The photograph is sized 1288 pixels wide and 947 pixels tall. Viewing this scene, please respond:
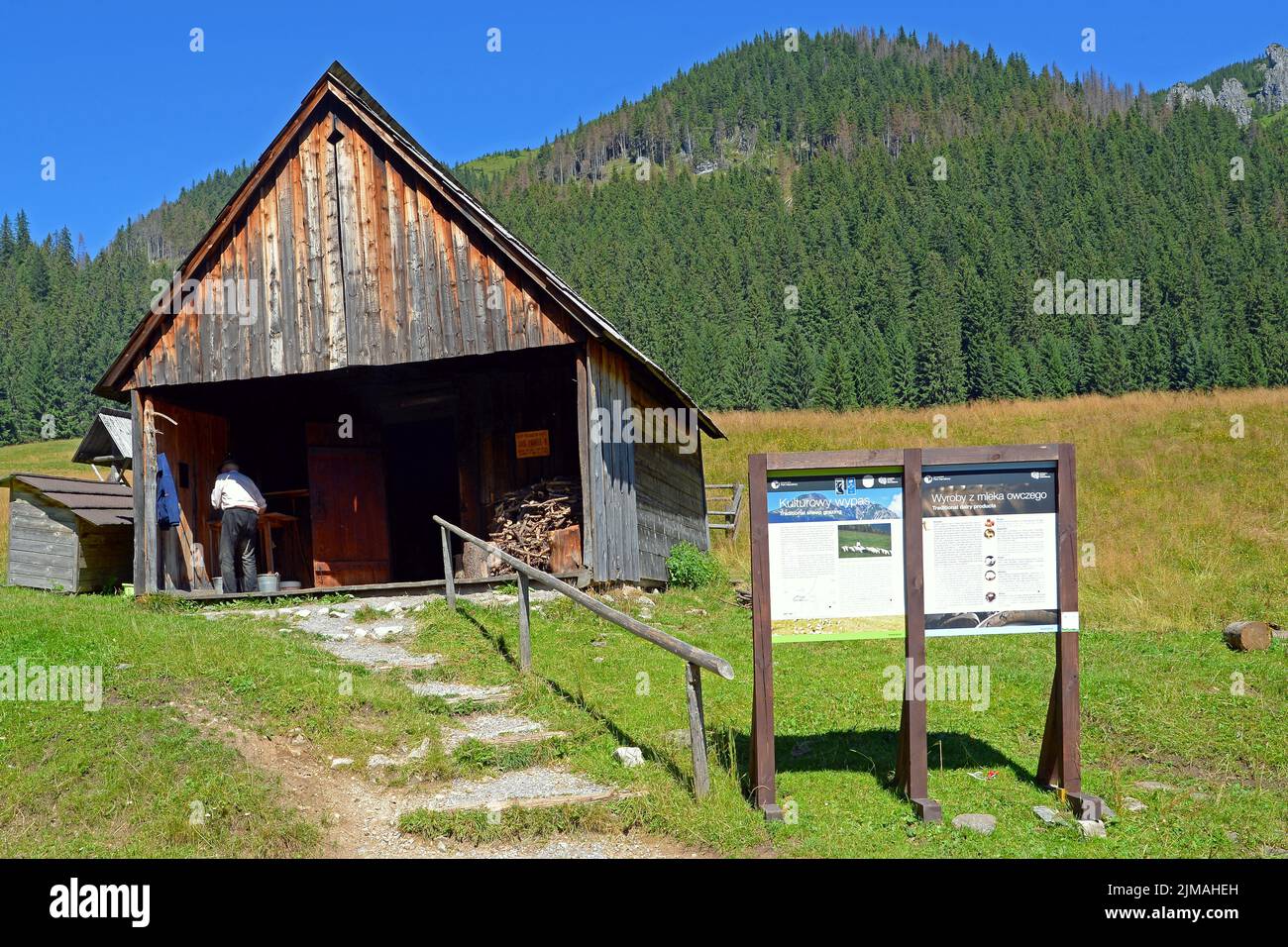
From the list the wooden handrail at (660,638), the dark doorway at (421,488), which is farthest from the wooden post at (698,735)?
the dark doorway at (421,488)

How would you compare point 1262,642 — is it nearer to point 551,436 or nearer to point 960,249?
point 551,436

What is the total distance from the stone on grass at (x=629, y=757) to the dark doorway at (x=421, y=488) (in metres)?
13.7

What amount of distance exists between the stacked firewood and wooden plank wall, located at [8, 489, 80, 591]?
657cm

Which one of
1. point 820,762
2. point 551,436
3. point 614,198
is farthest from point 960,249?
point 820,762

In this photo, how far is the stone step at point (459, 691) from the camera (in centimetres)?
941

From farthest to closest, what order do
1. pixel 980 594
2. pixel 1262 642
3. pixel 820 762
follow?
1. pixel 1262 642
2. pixel 820 762
3. pixel 980 594

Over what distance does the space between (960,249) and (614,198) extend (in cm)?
4515

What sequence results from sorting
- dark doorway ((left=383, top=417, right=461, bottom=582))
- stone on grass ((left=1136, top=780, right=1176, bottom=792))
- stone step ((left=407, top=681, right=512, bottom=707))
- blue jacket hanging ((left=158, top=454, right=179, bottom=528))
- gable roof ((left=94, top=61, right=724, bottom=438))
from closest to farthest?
stone on grass ((left=1136, top=780, right=1176, bottom=792)) → stone step ((left=407, top=681, right=512, bottom=707)) → gable roof ((left=94, top=61, right=724, bottom=438)) → blue jacket hanging ((left=158, top=454, right=179, bottom=528)) → dark doorway ((left=383, top=417, right=461, bottom=582))

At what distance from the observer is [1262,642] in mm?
11281

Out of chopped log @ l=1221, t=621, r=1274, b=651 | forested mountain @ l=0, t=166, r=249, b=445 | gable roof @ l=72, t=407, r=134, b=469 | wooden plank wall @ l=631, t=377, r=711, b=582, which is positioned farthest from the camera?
forested mountain @ l=0, t=166, r=249, b=445

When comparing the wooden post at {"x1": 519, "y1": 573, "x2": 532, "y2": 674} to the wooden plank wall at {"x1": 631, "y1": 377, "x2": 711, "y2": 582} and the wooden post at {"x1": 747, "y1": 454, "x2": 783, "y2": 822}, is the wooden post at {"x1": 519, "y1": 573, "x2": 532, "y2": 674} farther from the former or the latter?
the wooden plank wall at {"x1": 631, "y1": 377, "x2": 711, "y2": 582}

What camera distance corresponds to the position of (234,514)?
49.4ft

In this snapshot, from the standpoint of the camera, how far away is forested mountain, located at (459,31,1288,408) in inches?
3191

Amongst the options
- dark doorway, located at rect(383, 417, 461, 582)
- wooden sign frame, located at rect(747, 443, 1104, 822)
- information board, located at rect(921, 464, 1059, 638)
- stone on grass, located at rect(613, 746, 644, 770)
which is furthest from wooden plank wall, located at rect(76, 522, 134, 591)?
information board, located at rect(921, 464, 1059, 638)
